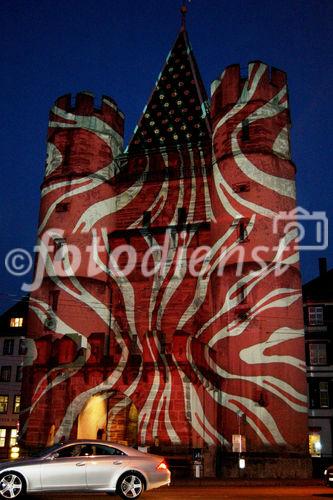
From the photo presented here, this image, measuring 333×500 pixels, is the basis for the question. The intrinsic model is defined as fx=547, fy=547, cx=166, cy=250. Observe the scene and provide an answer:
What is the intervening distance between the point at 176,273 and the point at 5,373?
26.2m

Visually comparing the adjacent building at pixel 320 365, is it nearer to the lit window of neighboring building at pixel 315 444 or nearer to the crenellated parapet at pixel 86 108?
the lit window of neighboring building at pixel 315 444

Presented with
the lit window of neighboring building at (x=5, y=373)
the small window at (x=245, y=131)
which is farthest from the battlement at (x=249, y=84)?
the lit window of neighboring building at (x=5, y=373)

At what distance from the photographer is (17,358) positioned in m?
48.7

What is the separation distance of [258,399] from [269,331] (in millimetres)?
3061

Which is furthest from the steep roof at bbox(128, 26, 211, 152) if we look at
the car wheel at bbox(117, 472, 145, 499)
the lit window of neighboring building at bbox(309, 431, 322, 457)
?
the car wheel at bbox(117, 472, 145, 499)

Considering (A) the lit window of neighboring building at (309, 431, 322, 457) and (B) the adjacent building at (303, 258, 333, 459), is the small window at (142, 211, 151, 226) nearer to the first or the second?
(B) the adjacent building at (303, 258, 333, 459)

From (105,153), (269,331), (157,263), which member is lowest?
(269,331)

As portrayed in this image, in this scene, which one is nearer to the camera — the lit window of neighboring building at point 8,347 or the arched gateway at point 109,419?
the arched gateway at point 109,419

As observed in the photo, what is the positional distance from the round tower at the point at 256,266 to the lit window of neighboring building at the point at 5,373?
27.5m

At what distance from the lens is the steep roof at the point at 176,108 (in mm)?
33094

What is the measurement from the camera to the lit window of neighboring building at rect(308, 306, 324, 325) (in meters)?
Result: 38.8

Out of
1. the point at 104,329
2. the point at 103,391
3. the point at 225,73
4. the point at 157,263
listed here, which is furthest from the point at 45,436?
the point at 225,73

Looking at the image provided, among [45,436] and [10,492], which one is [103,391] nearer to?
[45,436]

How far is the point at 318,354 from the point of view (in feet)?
125
